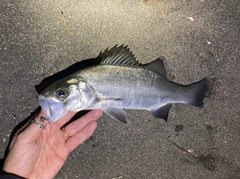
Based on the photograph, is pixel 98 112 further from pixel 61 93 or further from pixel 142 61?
pixel 142 61

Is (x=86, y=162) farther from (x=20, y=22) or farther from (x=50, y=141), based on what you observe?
(x=20, y=22)

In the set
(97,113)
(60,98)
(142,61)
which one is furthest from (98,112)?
(142,61)

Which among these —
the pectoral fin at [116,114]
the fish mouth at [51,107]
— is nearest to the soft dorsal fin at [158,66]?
the pectoral fin at [116,114]

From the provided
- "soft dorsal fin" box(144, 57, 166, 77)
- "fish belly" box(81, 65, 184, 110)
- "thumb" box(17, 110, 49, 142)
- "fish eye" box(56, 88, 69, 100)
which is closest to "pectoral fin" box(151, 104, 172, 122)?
"fish belly" box(81, 65, 184, 110)

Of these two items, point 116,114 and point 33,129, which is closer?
point 33,129

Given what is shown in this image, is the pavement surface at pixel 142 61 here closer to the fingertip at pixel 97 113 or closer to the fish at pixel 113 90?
the fingertip at pixel 97 113

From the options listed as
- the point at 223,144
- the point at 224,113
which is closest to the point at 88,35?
the point at 224,113

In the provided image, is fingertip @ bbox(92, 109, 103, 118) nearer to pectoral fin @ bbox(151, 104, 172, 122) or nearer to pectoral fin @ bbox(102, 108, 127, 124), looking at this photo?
pectoral fin @ bbox(102, 108, 127, 124)
